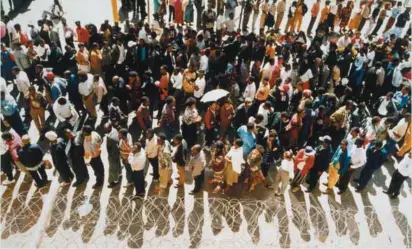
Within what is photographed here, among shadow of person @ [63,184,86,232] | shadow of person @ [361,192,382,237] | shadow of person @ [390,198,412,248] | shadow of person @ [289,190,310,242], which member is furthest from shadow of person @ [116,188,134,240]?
shadow of person @ [390,198,412,248]

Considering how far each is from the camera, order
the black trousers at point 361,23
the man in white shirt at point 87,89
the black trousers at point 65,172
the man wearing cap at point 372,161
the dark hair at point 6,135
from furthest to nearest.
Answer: the black trousers at point 361,23
the man in white shirt at point 87,89
the man wearing cap at point 372,161
the black trousers at point 65,172
the dark hair at point 6,135

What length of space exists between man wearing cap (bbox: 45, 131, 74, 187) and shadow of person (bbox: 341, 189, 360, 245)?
508 cm

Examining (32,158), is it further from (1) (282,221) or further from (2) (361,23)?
(2) (361,23)

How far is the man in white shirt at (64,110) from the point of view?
7601 mm

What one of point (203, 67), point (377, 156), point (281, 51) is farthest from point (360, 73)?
point (203, 67)

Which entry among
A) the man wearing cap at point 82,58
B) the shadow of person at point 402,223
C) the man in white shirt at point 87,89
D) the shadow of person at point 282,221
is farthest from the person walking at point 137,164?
the shadow of person at point 402,223

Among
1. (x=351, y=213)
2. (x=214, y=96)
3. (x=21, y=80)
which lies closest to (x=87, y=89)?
(x=21, y=80)

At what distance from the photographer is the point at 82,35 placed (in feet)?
33.5

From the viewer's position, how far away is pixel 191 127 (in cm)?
782

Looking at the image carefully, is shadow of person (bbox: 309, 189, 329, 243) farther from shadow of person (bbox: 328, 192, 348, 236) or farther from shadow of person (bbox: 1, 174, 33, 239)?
shadow of person (bbox: 1, 174, 33, 239)

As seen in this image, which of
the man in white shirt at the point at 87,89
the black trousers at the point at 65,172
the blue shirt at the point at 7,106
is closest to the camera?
the black trousers at the point at 65,172

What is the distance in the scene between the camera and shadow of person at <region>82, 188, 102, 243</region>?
6571 mm

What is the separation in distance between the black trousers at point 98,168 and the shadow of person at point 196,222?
178 cm

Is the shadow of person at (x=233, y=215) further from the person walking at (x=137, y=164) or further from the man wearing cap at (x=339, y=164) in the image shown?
the man wearing cap at (x=339, y=164)
